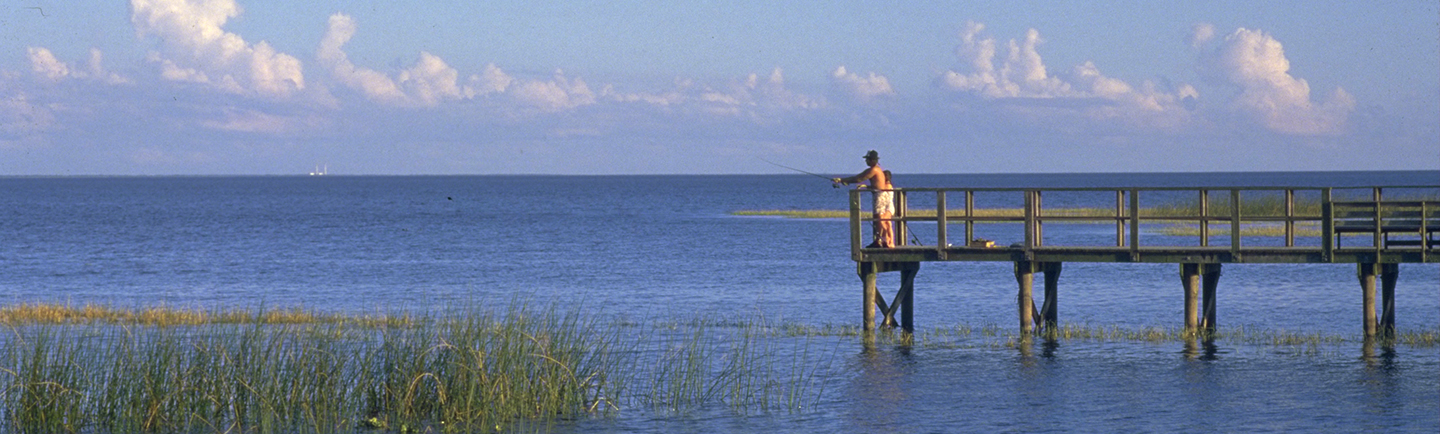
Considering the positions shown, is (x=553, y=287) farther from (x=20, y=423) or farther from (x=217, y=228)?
(x=217, y=228)

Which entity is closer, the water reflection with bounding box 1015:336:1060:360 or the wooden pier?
the water reflection with bounding box 1015:336:1060:360

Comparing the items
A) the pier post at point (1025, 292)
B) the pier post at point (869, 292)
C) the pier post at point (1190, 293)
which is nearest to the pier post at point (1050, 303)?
the pier post at point (1025, 292)

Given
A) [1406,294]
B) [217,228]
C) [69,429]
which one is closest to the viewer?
[69,429]

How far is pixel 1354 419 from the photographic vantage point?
1603 cm

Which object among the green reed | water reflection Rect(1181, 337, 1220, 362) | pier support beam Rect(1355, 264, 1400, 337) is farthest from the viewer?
pier support beam Rect(1355, 264, 1400, 337)

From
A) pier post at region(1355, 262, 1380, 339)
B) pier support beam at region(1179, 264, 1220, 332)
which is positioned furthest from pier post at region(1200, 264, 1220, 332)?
pier post at region(1355, 262, 1380, 339)

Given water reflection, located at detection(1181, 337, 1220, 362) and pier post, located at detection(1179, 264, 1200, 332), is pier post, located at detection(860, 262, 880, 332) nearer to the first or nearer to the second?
pier post, located at detection(1179, 264, 1200, 332)

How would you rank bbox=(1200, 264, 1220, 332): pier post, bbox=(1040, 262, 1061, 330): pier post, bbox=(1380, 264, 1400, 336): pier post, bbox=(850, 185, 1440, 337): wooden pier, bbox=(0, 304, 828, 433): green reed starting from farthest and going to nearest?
bbox=(1040, 262, 1061, 330): pier post → bbox=(1200, 264, 1220, 332): pier post → bbox=(1380, 264, 1400, 336): pier post → bbox=(850, 185, 1440, 337): wooden pier → bbox=(0, 304, 828, 433): green reed

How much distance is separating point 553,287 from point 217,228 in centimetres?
5217

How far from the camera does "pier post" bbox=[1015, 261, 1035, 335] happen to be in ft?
74.9

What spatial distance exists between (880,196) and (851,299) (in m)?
10.5

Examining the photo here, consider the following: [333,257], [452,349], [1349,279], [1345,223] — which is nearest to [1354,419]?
[1345,223]

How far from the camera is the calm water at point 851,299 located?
1664 cm

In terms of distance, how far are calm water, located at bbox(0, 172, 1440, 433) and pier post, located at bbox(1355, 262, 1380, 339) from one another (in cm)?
80
